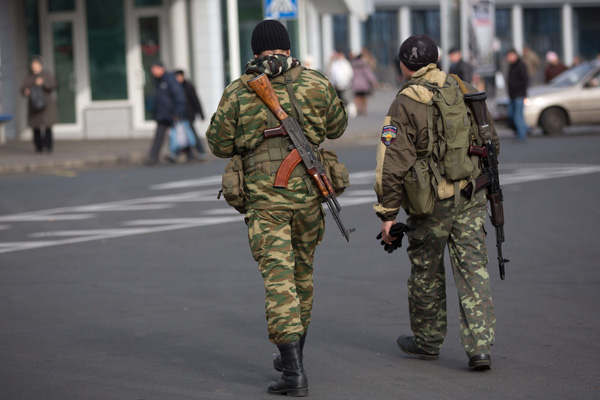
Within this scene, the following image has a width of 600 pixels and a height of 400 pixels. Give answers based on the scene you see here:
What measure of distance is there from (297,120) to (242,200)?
48 centimetres

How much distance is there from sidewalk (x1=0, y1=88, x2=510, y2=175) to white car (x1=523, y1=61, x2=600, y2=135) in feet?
11.4

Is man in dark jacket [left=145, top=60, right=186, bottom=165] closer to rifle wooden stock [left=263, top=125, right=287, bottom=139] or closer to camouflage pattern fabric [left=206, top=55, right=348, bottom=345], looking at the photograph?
camouflage pattern fabric [left=206, top=55, right=348, bottom=345]

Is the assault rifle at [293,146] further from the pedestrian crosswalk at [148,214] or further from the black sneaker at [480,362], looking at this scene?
the pedestrian crosswalk at [148,214]

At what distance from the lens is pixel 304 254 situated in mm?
5293

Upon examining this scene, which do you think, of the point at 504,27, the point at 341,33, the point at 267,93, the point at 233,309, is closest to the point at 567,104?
the point at 233,309

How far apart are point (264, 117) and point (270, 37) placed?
39 centimetres

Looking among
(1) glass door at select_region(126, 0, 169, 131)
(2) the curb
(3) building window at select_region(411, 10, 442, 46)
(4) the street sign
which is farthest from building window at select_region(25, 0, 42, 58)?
(3) building window at select_region(411, 10, 442, 46)

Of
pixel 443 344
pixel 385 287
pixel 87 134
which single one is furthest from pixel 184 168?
pixel 443 344

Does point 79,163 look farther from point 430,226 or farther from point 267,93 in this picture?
point 267,93

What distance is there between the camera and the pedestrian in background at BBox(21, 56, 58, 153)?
20.6 meters

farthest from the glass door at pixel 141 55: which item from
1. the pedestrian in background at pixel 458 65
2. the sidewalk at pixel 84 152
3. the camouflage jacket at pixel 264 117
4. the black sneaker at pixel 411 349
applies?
the camouflage jacket at pixel 264 117

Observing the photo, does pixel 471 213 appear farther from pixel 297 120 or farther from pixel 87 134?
pixel 87 134

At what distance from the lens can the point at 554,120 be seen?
22.1 meters

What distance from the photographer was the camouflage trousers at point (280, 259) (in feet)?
16.7
